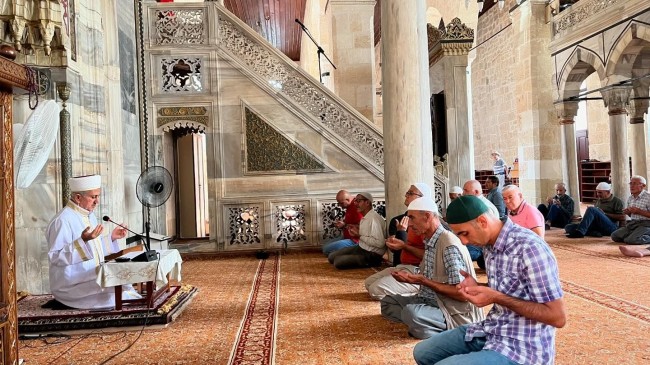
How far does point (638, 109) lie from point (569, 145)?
1.66 meters

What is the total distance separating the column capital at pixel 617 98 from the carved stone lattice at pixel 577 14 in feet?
5.17

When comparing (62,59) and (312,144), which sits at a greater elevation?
(62,59)

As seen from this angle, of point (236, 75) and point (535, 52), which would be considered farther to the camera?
point (535, 52)

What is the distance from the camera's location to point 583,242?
916cm

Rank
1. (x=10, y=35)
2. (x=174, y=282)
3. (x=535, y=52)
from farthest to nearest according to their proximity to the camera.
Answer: (x=535, y=52) → (x=174, y=282) → (x=10, y=35)

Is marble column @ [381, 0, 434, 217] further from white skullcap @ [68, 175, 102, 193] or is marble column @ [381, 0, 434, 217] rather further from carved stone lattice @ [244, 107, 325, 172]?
white skullcap @ [68, 175, 102, 193]

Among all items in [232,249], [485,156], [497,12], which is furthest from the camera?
[485,156]

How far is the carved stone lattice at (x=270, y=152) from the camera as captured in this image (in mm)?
9195

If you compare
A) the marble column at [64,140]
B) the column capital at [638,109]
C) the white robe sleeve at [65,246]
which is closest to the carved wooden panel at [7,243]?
the white robe sleeve at [65,246]

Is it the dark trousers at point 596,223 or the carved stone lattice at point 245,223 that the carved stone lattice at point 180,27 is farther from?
the dark trousers at point 596,223

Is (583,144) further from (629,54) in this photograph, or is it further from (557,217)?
(629,54)

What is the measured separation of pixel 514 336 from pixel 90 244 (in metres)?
3.78

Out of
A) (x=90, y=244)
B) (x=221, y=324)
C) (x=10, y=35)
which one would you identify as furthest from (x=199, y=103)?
(x=221, y=324)

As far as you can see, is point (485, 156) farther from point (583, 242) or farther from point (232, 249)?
point (232, 249)
